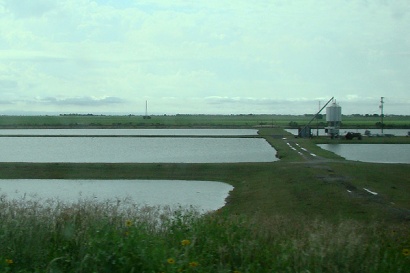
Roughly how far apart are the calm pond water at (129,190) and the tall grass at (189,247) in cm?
1341

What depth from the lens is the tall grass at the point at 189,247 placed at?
22.7 feet

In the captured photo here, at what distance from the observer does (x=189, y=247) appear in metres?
7.51

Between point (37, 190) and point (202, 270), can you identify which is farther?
point (37, 190)

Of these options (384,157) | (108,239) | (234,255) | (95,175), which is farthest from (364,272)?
(384,157)

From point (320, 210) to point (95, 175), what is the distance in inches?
753

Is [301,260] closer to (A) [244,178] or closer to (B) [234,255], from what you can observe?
(B) [234,255]

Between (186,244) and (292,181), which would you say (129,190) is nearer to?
(292,181)

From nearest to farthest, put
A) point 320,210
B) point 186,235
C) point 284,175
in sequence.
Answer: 1. point 186,235
2. point 320,210
3. point 284,175

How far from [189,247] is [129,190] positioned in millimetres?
20720

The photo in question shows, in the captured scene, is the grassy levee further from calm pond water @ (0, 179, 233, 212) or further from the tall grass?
calm pond water @ (0, 179, 233, 212)

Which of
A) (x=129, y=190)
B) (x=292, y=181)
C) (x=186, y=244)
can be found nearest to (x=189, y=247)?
(x=186, y=244)

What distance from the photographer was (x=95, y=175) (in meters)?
35.1

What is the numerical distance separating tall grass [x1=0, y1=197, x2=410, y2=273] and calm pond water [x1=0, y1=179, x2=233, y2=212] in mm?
13407

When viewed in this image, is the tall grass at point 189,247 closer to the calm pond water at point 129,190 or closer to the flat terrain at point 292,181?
the flat terrain at point 292,181
